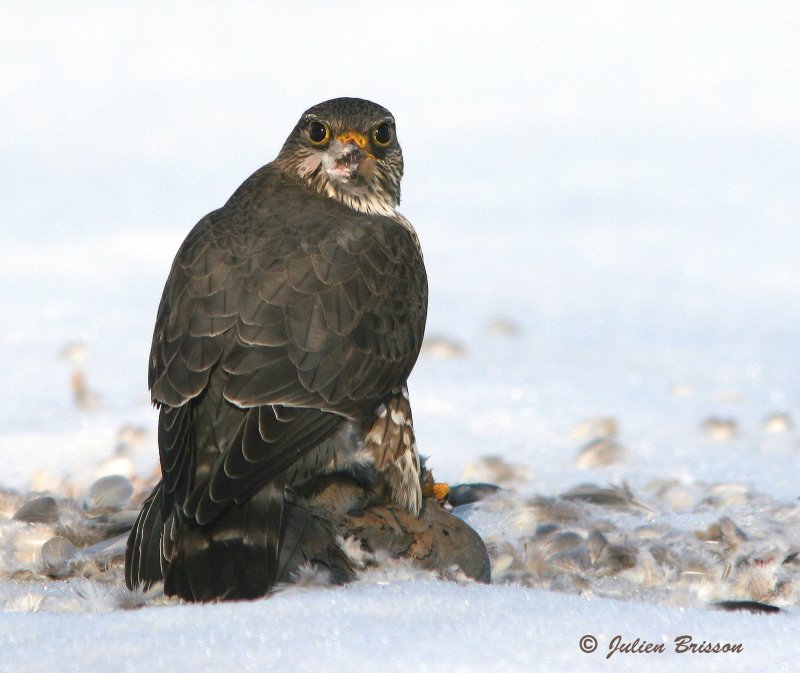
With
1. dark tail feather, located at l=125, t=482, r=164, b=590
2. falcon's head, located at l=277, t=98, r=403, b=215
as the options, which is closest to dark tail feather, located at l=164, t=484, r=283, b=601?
dark tail feather, located at l=125, t=482, r=164, b=590

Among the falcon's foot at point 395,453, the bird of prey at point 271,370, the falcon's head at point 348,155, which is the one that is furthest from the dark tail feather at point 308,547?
the falcon's head at point 348,155

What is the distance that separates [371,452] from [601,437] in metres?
2.69

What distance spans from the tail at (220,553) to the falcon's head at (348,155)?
50.2 inches

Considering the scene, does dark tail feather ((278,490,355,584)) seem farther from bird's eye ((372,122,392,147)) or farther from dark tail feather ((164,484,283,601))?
bird's eye ((372,122,392,147))

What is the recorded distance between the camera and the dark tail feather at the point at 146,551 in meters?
4.09

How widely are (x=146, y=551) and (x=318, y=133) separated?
1677mm

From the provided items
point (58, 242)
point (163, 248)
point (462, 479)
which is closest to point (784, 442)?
point (462, 479)

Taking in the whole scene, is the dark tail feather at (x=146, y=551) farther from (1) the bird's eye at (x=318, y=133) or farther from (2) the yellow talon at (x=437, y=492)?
(1) the bird's eye at (x=318, y=133)

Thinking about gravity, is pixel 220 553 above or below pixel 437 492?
above

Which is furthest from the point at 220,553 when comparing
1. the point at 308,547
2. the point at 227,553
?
the point at 308,547

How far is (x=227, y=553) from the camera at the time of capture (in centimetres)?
390

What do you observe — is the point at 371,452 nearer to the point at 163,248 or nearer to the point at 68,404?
the point at 68,404

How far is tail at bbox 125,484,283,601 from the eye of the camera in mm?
3826

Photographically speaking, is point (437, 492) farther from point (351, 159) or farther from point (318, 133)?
point (318, 133)
